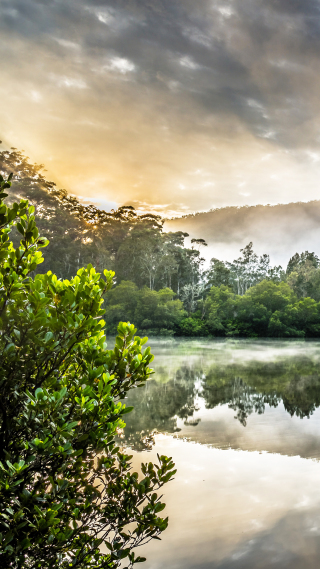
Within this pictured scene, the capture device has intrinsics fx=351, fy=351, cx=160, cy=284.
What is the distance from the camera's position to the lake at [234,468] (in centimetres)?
205

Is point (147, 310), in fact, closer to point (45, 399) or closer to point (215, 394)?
point (215, 394)

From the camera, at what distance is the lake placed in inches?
80.7

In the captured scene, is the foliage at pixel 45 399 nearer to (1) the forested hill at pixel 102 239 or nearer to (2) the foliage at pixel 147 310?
(1) the forested hill at pixel 102 239

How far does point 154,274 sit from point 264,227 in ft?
64.8

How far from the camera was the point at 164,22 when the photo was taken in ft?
28.6

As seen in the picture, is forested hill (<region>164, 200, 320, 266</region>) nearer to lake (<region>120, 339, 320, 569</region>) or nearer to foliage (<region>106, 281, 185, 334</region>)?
foliage (<region>106, 281, 185, 334</region>)

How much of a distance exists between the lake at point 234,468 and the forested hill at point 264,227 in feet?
106

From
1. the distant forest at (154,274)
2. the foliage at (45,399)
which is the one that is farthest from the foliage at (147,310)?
the foliage at (45,399)

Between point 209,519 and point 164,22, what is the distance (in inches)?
405

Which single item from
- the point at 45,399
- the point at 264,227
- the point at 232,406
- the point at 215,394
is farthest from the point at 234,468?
the point at 264,227

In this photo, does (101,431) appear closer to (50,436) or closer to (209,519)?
(50,436)

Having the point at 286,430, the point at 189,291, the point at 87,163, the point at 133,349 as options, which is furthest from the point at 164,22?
the point at 189,291

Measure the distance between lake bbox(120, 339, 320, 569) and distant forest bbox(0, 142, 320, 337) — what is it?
17.2m

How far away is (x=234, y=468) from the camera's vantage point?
3303 mm
